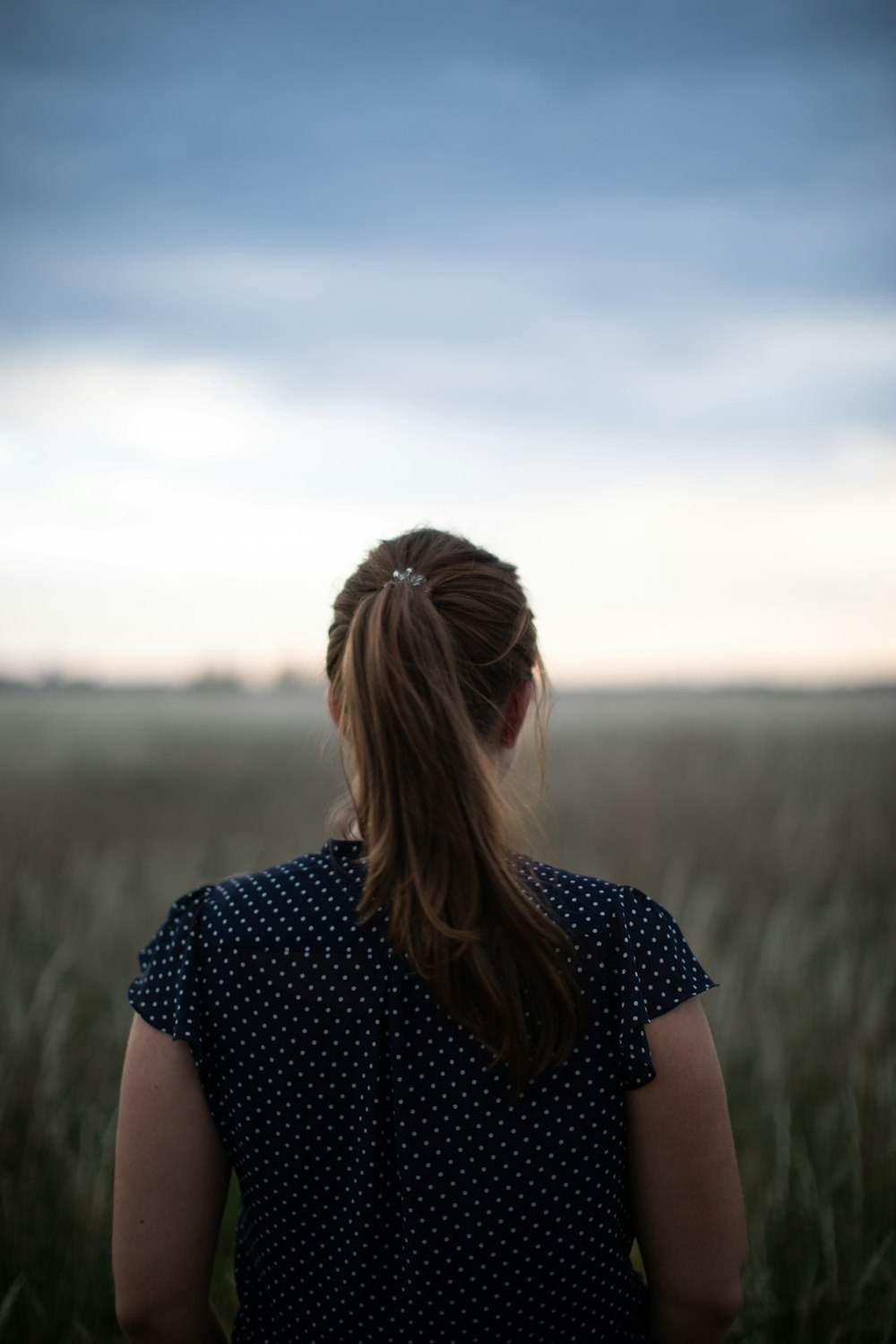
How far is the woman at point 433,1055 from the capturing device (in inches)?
42.9

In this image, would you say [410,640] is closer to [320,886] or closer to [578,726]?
[320,886]

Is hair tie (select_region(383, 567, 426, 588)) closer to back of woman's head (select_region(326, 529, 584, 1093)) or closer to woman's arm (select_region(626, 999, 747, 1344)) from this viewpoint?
back of woman's head (select_region(326, 529, 584, 1093))

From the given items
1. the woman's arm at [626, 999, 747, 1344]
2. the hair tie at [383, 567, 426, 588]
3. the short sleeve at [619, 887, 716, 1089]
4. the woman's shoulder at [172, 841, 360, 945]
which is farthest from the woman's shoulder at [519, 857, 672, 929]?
the hair tie at [383, 567, 426, 588]

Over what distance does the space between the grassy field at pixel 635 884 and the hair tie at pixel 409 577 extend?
1.55 ft

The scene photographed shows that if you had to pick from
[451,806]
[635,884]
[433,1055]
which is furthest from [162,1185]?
[635,884]

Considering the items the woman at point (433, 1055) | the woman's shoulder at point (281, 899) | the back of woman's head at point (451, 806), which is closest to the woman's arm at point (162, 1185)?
the woman at point (433, 1055)

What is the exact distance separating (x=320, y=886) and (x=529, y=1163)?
1.44ft

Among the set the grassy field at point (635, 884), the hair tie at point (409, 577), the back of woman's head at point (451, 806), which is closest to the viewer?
the back of woman's head at point (451, 806)

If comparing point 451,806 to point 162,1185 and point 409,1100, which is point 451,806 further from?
point 162,1185

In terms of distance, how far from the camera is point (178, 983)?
1148 mm

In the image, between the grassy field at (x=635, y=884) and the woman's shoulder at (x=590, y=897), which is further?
the grassy field at (x=635, y=884)

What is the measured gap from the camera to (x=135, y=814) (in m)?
6.89

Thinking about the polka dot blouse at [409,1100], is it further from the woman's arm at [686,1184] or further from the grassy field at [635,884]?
the grassy field at [635,884]

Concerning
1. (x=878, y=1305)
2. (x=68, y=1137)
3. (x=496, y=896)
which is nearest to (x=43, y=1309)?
(x=68, y=1137)
